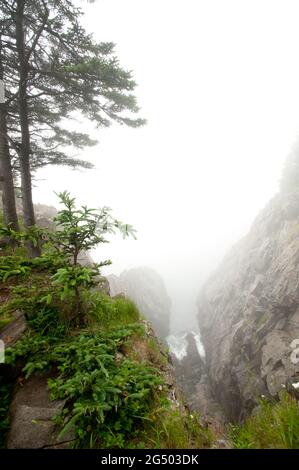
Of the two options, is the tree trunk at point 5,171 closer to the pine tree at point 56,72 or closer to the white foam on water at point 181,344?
the pine tree at point 56,72

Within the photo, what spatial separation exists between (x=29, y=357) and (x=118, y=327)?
156 cm

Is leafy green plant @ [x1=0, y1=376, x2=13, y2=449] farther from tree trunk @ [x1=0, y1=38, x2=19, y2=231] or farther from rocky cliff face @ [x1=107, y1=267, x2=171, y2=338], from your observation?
rocky cliff face @ [x1=107, y1=267, x2=171, y2=338]

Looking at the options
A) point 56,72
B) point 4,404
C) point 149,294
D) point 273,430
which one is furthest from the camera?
point 149,294

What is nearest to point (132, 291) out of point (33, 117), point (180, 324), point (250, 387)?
point (180, 324)

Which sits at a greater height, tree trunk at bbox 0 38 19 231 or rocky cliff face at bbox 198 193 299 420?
tree trunk at bbox 0 38 19 231

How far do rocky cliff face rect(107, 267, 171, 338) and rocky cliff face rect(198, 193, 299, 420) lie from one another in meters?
12.6

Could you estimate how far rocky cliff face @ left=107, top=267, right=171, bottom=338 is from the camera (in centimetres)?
4966

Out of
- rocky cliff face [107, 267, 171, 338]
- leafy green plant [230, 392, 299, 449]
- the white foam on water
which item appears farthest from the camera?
rocky cliff face [107, 267, 171, 338]

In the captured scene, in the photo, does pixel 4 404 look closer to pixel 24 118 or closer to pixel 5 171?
pixel 5 171

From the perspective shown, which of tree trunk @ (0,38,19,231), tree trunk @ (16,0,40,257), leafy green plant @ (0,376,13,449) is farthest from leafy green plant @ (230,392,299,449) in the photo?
tree trunk @ (0,38,19,231)

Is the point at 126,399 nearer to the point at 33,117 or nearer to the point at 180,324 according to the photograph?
the point at 33,117

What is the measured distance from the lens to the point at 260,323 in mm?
25234

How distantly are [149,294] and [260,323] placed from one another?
32003mm

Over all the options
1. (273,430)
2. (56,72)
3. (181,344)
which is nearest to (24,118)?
(56,72)
